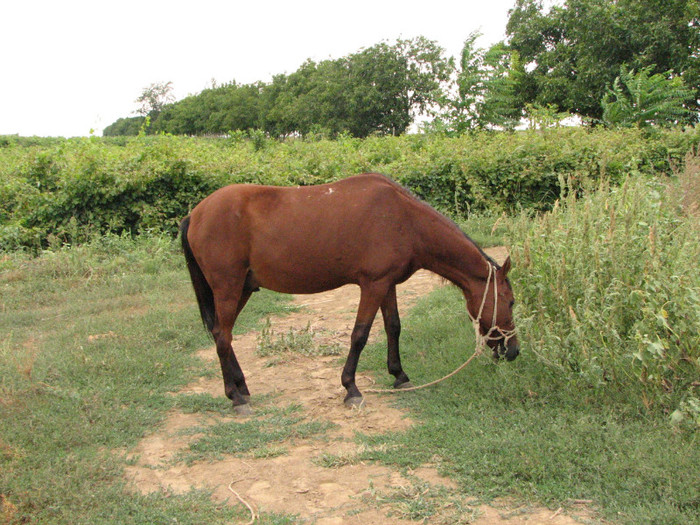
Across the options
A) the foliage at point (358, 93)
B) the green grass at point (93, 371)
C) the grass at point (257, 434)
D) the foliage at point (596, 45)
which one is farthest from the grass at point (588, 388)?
the foliage at point (358, 93)

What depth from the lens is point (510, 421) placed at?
13.9ft

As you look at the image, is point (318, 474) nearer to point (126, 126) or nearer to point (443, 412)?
point (443, 412)

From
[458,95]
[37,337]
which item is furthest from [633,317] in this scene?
[458,95]

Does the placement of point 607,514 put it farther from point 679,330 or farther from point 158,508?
point 158,508

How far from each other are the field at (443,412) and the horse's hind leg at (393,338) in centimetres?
20

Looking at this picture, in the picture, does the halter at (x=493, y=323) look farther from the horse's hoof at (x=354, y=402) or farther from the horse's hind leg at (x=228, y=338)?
the horse's hind leg at (x=228, y=338)

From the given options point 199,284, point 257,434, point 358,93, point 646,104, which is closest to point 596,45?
point 646,104

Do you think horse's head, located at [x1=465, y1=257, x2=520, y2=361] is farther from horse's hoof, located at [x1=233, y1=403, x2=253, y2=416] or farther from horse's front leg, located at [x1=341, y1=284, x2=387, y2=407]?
horse's hoof, located at [x1=233, y1=403, x2=253, y2=416]

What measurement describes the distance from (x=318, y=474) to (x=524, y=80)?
2888 cm

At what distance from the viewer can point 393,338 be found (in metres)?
5.26

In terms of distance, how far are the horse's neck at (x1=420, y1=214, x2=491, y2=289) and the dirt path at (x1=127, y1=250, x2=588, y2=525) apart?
1238mm

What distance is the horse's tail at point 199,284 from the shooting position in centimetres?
525

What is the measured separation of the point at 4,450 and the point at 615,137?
13238 mm

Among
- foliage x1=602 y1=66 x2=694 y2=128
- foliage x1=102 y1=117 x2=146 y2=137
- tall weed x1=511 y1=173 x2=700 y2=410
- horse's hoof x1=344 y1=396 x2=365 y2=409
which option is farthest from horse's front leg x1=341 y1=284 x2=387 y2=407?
foliage x1=102 y1=117 x2=146 y2=137
